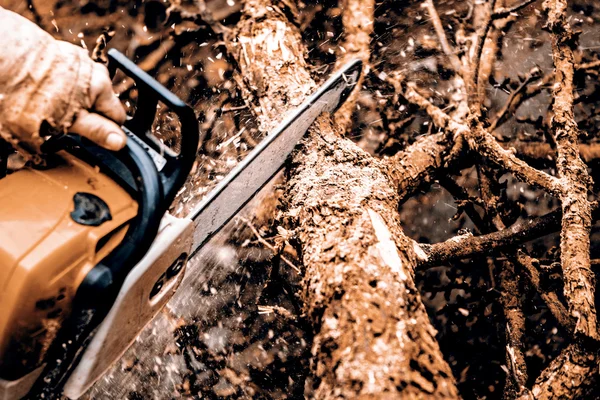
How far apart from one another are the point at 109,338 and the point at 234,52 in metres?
1.54

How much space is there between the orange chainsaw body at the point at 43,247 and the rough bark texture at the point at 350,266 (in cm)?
58

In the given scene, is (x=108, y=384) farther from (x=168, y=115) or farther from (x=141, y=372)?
(x=168, y=115)

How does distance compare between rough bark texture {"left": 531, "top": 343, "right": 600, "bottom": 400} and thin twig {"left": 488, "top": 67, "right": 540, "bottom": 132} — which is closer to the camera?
rough bark texture {"left": 531, "top": 343, "right": 600, "bottom": 400}

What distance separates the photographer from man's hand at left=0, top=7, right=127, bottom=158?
0.96m

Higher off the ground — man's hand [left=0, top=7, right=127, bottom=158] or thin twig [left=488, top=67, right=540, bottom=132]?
man's hand [left=0, top=7, right=127, bottom=158]

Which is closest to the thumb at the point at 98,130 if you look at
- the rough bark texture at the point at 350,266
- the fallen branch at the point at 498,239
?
the rough bark texture at the point at 350,266

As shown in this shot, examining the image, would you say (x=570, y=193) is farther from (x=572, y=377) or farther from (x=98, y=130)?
(x=98, y=130)

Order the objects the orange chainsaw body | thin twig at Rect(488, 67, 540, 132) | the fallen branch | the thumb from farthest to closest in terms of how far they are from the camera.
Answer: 1. thin twig at Rect(488, 67, 540, 132)
2. the fallen branch
3. the thumb
4. the orange chainsaw body

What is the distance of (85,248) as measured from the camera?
38.6 inches

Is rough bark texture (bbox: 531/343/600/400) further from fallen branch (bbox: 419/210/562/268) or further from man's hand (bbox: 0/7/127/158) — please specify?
man's hand (bbox: 0/7/127/158)

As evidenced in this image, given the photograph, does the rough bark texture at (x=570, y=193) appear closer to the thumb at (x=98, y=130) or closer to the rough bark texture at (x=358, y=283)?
the rough bark texture at (x=358, y=283)

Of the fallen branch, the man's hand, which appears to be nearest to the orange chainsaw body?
the man's hand

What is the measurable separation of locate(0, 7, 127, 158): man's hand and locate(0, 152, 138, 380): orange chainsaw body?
108mm

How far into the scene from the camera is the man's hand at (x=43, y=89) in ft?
3.16
